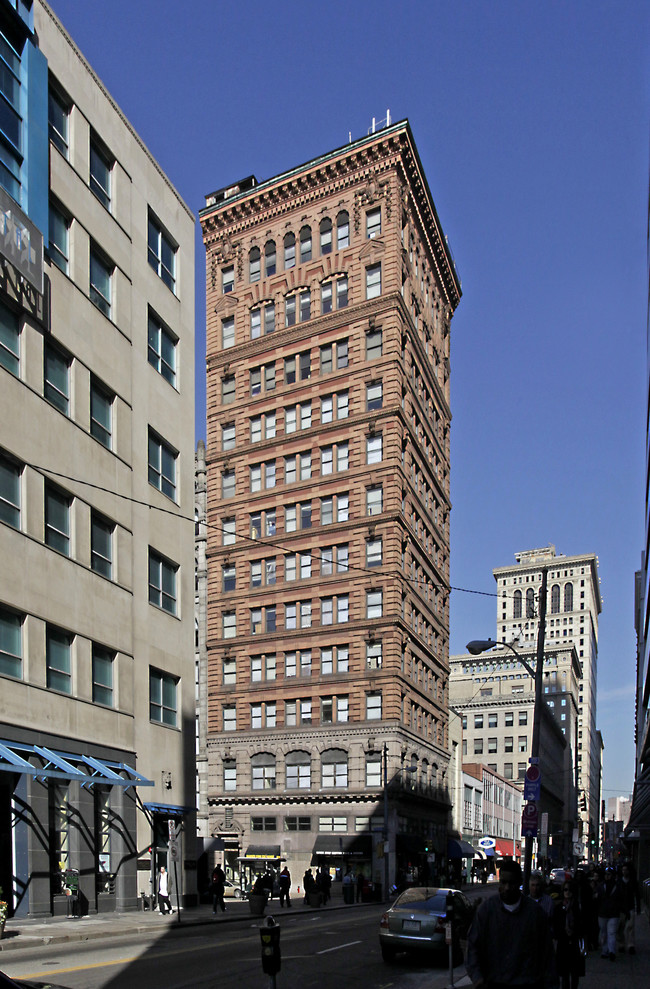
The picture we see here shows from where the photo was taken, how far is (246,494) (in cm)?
7619

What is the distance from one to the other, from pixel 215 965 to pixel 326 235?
64454 millimetres

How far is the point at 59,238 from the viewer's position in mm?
33281

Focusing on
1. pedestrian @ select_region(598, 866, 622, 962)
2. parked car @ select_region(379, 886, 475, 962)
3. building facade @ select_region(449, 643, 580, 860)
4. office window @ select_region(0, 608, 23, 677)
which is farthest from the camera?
building facade @ select_region(449, 643, 580, 860)

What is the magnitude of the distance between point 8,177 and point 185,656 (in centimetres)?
1985

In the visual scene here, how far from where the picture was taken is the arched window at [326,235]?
76125 millimetres

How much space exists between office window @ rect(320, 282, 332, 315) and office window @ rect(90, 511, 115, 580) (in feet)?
143

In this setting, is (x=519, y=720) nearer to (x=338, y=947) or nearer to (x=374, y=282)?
(x=374, y=282)

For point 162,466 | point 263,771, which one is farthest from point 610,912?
point 263,771

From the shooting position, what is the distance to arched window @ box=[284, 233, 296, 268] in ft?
256

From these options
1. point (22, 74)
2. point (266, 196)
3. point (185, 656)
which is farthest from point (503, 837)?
point (22, 74)

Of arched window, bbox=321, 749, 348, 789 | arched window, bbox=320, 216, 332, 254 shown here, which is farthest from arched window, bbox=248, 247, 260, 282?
arched window, bbox=321, 749, 348, 789

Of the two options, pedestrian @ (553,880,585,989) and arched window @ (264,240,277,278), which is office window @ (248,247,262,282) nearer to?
arched window @ (264,240,277,278)

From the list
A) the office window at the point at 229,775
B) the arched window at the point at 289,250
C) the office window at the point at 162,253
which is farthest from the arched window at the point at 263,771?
the office window at the point at 162,253

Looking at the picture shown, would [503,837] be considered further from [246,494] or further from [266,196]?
[266,196]
